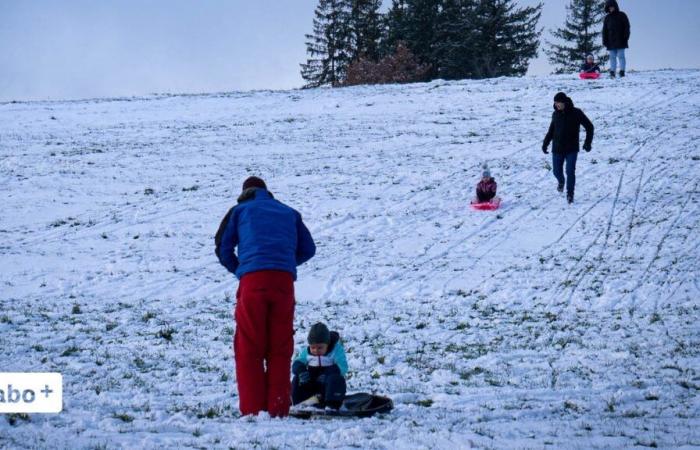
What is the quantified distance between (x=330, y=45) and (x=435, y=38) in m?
10.7

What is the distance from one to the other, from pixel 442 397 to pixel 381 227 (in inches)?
326

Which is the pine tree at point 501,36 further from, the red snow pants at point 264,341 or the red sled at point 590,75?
the red snow pants at point 264,341

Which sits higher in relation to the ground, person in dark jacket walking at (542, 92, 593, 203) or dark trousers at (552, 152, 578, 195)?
person in dark jacket walking at (542, 92, 593, 203)

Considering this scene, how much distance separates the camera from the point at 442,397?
252 inches

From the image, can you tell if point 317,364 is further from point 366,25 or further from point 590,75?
point 366,25

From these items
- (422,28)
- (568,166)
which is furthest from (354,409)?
(422,28)

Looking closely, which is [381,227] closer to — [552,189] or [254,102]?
[552,189]

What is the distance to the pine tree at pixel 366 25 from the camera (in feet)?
187

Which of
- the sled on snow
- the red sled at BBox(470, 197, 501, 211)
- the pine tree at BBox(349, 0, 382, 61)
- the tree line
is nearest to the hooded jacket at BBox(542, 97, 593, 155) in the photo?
the red sled at BBox(470, 197, 501, 211)

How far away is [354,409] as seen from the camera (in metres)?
5.93

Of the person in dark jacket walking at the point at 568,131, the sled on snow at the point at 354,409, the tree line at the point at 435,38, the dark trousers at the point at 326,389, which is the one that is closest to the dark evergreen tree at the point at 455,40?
the tree line at the point at 435,38

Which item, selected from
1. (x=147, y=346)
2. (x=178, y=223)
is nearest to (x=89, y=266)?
(x=178, y=223)

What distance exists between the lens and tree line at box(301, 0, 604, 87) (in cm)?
5028

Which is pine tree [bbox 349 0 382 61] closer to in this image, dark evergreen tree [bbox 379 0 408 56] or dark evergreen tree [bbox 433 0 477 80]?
dark evergreen tree [bbox 379 0 408 56]
